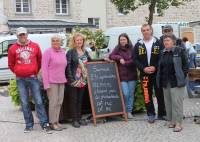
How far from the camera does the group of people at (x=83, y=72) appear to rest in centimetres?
895

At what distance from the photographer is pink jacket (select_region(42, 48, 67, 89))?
9.01m

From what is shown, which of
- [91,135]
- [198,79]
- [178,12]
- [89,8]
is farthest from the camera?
[178,12]

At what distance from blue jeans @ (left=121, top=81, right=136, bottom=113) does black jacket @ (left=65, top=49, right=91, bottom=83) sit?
3.59 feet

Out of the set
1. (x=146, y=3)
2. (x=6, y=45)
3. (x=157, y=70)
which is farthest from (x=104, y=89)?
(x=146, y=3)

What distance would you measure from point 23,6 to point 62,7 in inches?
125

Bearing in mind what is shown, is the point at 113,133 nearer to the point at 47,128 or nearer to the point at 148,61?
→ the point at 47,128

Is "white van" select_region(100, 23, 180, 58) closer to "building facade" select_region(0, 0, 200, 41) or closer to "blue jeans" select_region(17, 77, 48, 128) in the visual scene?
"building facade" select_region(0, 0, 200, 41)

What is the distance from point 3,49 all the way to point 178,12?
23.6 meters

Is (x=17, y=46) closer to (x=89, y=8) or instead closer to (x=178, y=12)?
(x=89, y=8)

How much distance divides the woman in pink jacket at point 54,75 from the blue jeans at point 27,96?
0.54 feet

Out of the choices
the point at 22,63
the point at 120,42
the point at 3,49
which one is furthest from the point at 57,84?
the point at 3,49

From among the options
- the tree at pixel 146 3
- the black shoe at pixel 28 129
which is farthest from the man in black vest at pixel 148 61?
the tree at pixel 146 3

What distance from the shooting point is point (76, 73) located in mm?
9477

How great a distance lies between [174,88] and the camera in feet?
29.3
